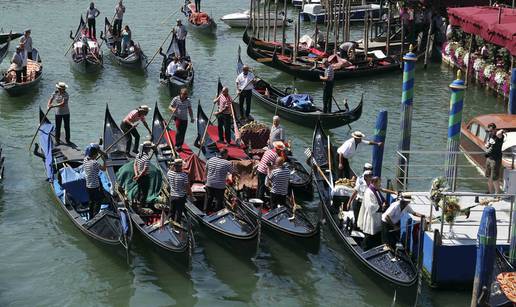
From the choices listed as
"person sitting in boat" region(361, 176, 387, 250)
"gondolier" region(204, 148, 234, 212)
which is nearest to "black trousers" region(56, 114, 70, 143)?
"gondolier" region(204, 148, 234, 212)

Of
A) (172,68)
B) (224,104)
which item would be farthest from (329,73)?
(172,68)

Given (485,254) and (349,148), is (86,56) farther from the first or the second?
(485,254)

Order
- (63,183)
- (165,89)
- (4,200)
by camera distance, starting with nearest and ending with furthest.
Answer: (63,183)
(4,200)
(165,89)

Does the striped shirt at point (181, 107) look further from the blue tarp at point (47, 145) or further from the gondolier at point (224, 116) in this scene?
the blue tarp at point (47, 145)

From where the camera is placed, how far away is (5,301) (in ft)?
27.9

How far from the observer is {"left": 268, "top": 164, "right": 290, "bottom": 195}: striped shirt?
9414mm

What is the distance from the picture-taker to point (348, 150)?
10.3 metres

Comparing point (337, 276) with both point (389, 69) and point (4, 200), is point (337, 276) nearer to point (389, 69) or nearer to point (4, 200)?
point (4, 200)

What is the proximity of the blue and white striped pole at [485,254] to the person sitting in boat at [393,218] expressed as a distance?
1.07m

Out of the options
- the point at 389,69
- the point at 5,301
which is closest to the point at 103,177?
the point at 5,301

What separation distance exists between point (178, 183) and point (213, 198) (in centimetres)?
87

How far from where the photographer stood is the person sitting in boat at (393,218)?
27.5 ft

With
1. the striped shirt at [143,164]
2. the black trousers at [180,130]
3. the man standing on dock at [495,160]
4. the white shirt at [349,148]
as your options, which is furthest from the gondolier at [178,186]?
the man standing on dock at [495,160]

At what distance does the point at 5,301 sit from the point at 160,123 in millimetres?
4628
